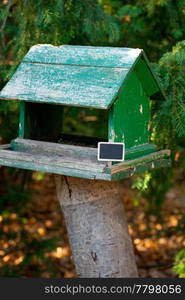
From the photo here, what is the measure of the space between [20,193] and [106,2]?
224 cm

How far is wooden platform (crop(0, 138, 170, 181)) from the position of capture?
8.12 feet

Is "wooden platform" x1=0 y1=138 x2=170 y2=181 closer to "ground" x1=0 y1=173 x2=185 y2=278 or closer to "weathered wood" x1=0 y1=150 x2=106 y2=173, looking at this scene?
"weathered wood" x1=0 y1=150 x2=106 y2=173

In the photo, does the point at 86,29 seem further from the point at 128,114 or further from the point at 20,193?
the point at 20,193

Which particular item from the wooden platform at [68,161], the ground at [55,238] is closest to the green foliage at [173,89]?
the wooden platform at [68,161]

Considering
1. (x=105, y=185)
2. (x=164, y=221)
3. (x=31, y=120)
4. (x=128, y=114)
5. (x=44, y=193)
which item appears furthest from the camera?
(x=44, y=193)

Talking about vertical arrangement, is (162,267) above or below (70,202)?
below

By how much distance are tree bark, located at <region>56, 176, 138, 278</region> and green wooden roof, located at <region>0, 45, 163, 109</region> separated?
0.76 m

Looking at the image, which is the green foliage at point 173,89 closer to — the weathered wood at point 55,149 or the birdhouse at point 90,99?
the birdhouse at point 90,99

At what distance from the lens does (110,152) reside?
247 centimetres

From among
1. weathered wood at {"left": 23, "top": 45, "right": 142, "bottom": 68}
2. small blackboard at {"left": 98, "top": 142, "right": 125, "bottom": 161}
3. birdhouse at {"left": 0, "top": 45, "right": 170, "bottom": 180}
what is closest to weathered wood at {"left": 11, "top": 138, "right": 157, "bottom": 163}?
birdhouse at {"left": 0, "top": 45, "right": 170, "bottom": 180}

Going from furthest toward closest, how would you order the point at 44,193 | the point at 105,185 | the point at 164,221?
the point at 44,193, the point at 164,221, the point at 105,185

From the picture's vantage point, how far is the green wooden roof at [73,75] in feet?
8.18

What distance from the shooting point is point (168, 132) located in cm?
309

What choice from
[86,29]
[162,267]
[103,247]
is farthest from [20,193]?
[86,29]
